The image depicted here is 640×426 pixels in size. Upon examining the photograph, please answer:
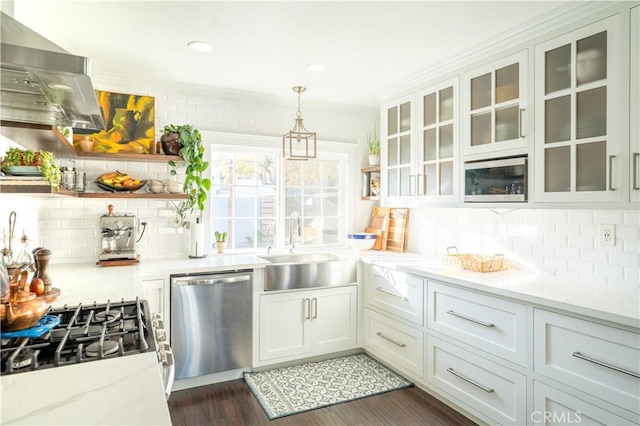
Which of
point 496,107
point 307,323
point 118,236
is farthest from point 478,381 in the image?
point 118,236

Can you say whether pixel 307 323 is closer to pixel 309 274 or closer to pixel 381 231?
pixel 309 274

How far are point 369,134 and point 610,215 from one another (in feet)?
8.21

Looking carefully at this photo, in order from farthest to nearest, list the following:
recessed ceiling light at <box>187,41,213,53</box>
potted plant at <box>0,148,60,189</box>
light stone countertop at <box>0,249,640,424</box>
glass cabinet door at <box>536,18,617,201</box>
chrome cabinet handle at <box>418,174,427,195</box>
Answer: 1. chrome cabinet handle at <box>418,174,427,195</box>
2. recessed ceiling light at <box>187,41,213,53</box>
3. glass cabinet door at <box>536,18,617,201</box>
4. potted plant at <box>0,148,60,189</box>
5. light stone countertop at <box>0,249,640,424</box>

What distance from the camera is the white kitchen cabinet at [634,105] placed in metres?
1.86

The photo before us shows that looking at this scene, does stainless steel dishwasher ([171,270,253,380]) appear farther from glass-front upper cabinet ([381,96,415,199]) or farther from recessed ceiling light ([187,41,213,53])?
recessed ceiling light ([187,41,213,53])

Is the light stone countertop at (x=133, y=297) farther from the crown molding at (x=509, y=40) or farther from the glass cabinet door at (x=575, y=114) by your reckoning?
the crown molding at (x=509, y=40)

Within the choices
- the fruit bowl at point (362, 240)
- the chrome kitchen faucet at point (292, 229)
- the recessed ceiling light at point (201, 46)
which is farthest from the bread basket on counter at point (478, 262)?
the recessed ceiling light at point (201, 46)

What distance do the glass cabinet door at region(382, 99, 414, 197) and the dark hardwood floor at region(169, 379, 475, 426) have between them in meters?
1.58

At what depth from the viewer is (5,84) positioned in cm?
131

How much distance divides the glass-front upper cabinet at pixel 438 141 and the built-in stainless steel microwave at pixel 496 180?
135 millimetres

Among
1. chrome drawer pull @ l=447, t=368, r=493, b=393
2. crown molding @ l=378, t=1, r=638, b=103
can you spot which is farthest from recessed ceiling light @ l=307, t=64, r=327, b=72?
chrome drawer pull @ l=447, t=368, r=493, b=393

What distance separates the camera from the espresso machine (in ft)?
9.73

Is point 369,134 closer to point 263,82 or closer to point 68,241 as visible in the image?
point 263,82

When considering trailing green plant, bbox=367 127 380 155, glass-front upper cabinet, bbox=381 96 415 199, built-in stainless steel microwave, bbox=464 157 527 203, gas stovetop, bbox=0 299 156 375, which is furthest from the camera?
trailing green plant, bbox=367 127 380 155
